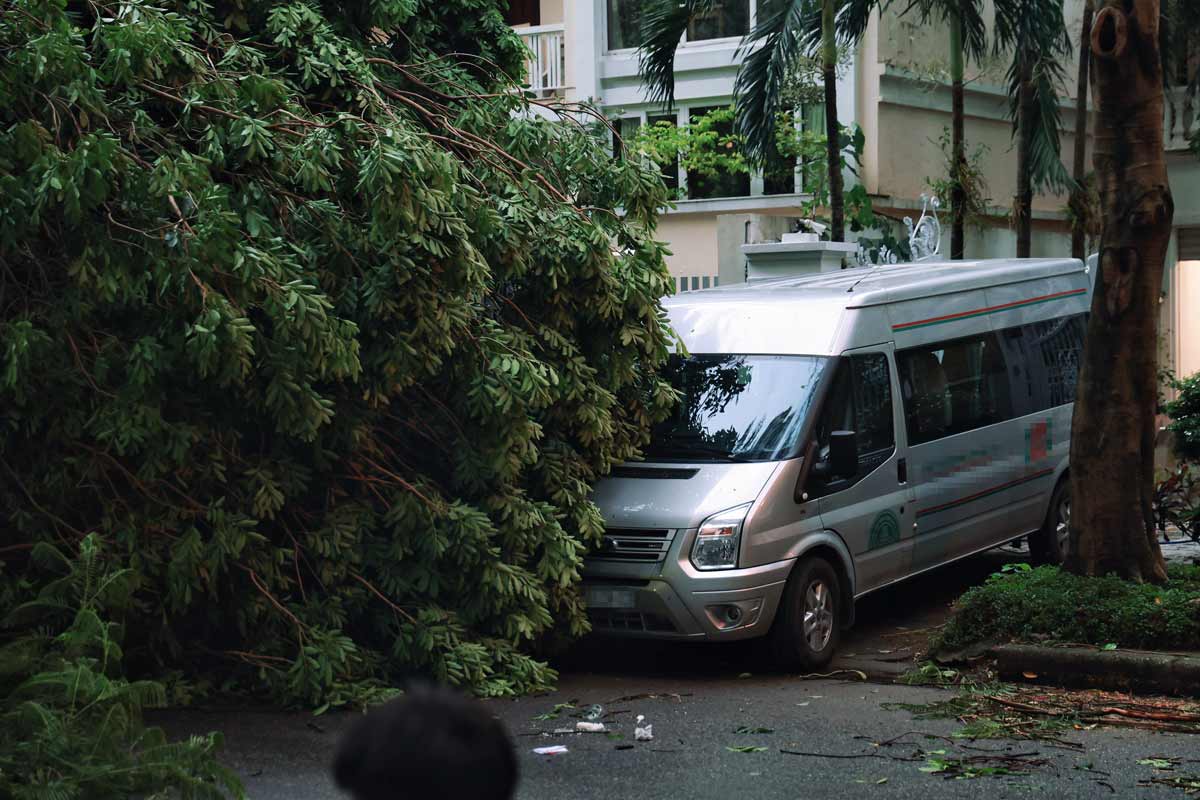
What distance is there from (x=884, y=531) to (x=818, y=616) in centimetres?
98

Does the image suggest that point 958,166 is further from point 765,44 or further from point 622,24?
point 622,24

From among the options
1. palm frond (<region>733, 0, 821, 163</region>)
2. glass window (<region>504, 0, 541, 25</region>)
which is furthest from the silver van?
glass window (<region>504, 0, 541, 25</region>)

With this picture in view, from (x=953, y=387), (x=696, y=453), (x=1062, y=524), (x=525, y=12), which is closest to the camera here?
(x=696, y=453)

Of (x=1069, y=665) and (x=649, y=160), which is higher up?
(x=649, y=160)

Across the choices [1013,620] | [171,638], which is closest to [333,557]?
[171,638]

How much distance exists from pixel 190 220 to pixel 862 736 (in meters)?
4.08

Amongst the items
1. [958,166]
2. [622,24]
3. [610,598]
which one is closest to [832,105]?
[958,166]

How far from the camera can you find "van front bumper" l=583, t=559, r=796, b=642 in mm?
8445

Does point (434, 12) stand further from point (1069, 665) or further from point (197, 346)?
point (1069, 665)

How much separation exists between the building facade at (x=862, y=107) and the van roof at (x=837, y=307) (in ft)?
33.2

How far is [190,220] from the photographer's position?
697 centimetres

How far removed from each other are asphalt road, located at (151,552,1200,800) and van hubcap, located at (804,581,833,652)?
30 cm

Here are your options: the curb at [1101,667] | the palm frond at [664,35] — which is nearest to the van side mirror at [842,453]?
the curb at [1101,667]

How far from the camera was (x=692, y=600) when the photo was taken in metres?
8.45
